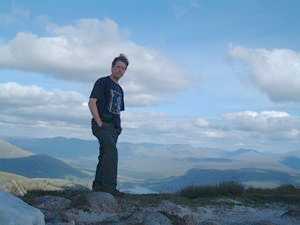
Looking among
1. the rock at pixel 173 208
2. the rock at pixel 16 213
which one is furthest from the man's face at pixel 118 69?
the rock at pixel 16 213

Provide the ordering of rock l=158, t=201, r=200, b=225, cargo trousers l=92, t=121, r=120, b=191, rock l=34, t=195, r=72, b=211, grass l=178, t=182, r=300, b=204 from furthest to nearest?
grass l=178, t=182, r=300, b=204, cargo trousers l=92, t=121, r=120, b=191, rock l=158, t=201, r=200, b=225, rock l=34, t=195, r=72, b=211

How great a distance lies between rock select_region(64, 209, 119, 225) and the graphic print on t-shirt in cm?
256

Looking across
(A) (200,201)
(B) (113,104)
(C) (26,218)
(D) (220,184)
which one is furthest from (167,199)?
(C) (26,218)

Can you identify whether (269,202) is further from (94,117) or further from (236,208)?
(94,117)

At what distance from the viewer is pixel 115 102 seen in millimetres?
10805

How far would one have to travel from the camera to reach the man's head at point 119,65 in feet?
34.8

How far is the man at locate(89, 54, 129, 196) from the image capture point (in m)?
10.5

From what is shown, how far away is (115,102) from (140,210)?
291cm

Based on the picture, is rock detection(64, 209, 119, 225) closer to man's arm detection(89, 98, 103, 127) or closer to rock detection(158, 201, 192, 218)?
rock detection(158, 201, 192, 218)

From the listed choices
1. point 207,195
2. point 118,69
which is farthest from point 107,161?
point 207,195

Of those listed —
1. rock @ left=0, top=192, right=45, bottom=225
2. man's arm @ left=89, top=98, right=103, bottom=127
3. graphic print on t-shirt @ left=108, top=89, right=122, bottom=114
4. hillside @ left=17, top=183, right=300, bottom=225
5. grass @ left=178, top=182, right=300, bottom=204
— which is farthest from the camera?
grass @ left=178, top=182, right=300, bottom=204

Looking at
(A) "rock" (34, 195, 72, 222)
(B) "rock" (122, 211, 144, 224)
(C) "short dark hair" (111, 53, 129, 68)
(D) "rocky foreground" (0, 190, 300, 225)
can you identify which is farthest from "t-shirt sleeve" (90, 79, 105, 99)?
(B) "rock" (122, 211, 144, 224)

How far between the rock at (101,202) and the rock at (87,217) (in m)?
0.20

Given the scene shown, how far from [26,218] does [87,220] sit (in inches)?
98.1
